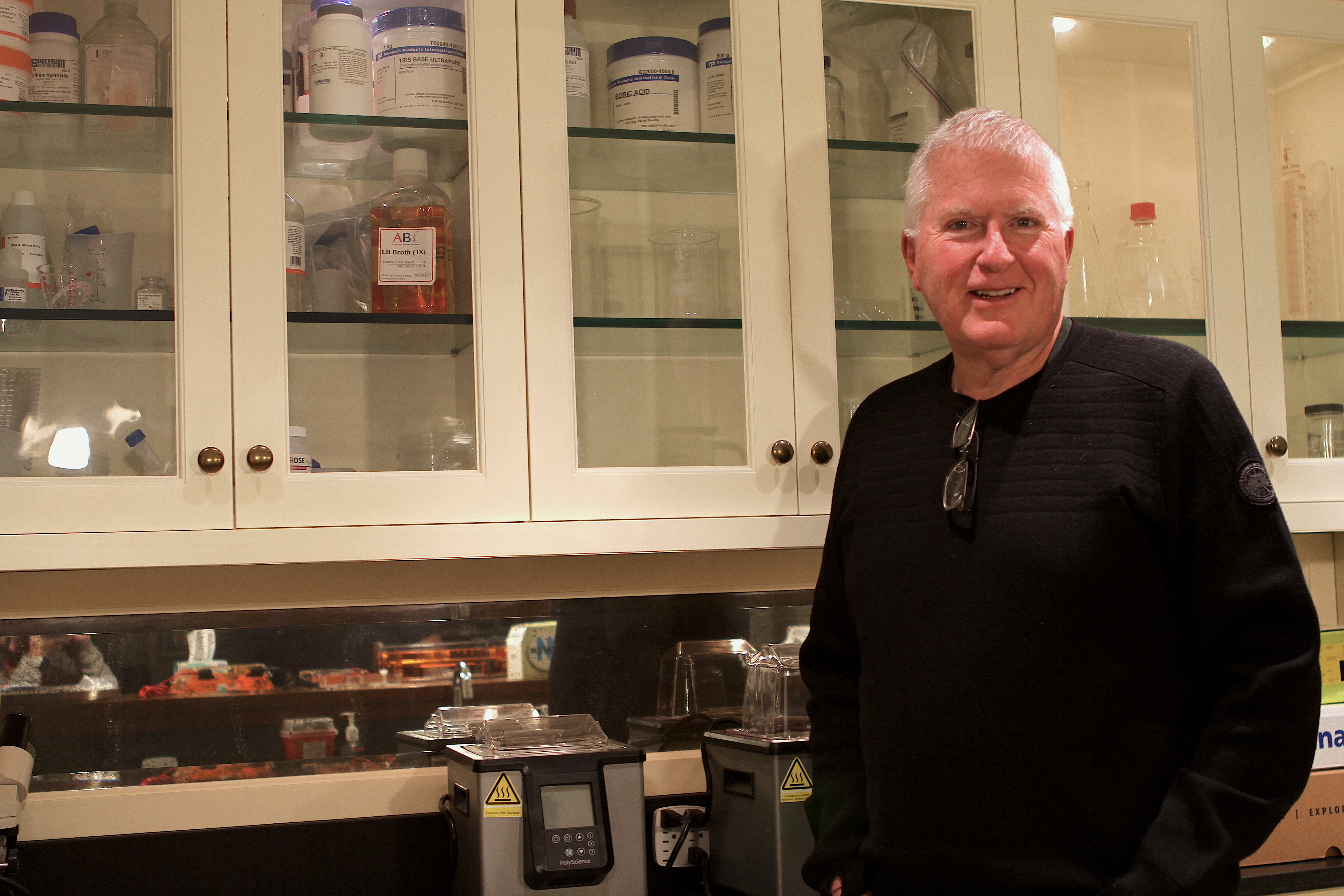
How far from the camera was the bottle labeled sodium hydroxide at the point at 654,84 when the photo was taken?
1696 mm

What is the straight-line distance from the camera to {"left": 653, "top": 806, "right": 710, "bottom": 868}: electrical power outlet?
175cm

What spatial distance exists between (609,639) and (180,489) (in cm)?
77

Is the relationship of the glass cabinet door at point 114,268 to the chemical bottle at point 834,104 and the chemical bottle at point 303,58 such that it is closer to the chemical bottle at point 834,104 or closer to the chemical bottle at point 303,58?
the chemical bottle at point 303,58

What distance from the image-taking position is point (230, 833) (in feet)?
5.65

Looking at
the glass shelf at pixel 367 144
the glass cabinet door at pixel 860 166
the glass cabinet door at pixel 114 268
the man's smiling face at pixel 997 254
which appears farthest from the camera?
the glass cabinet door at pixel 860 166

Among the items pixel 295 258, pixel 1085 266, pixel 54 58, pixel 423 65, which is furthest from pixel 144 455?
pixel 1085 266

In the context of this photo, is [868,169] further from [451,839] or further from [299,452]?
[451,839]

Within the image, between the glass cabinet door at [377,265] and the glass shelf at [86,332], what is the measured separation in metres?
0.11

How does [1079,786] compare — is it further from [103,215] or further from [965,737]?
[103,215]

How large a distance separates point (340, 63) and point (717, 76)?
0.56 metres

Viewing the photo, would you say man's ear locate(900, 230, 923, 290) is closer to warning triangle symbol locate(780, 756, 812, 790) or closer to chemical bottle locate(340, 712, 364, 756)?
warning triangle symbol locate(780, 756, 812, 790)

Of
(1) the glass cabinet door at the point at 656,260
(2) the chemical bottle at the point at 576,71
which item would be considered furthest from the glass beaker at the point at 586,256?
(2) the chemical bottle at the point at 576,71

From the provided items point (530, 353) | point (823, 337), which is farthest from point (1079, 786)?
point (530, 353)

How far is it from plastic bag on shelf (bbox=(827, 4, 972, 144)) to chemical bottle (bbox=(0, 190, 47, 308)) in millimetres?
1230
